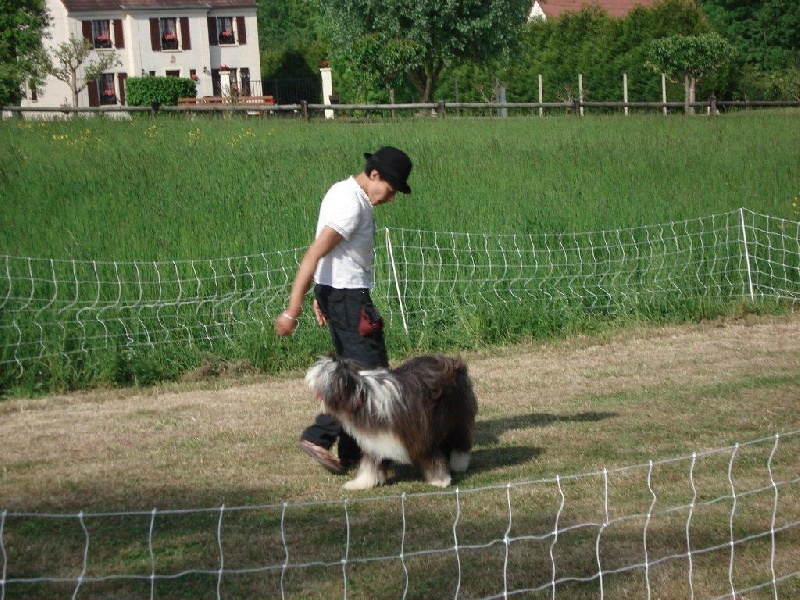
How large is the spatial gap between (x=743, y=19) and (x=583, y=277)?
4039cm

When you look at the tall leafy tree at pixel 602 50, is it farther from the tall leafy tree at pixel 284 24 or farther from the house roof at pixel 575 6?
the tall leafy tree at pixel 284 24

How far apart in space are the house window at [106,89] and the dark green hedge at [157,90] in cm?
1110

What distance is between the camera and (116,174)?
48.1 ft

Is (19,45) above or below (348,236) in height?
above

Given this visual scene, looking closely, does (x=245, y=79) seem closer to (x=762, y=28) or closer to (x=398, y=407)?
(x=762, y=28)

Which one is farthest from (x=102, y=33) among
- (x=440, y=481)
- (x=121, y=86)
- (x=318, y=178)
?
(x=440, y=481)

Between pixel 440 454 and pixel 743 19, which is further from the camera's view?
pixel 743 19

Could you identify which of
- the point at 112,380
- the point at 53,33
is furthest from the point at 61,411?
the point at 53,33

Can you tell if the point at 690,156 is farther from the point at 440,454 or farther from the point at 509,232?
the point at 440,454

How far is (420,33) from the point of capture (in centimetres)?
3497

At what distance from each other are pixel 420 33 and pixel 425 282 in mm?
25704

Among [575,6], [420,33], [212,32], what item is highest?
[575,6]

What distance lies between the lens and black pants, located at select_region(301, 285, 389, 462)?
19.4ft

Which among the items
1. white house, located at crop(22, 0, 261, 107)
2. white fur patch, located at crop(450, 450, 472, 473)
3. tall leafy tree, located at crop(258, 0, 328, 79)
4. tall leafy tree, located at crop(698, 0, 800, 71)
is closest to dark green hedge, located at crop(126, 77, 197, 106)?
white house, located at crop(22, 0, 261, 107)
